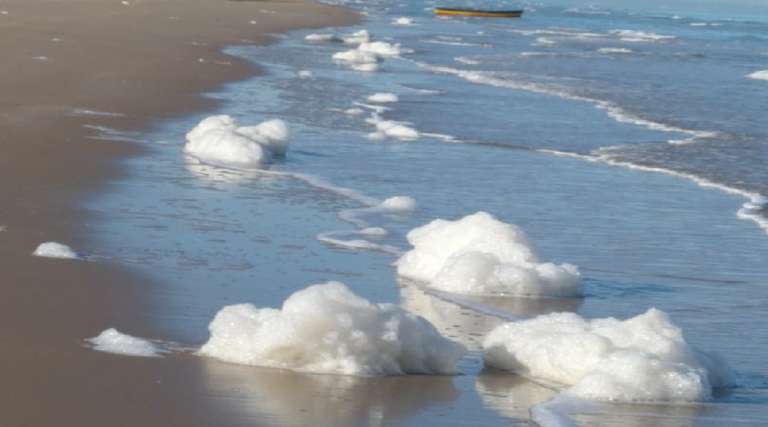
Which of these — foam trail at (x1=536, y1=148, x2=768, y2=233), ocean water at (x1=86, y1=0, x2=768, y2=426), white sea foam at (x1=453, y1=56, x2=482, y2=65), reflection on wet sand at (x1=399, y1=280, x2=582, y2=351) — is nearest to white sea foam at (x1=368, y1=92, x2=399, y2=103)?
ocean water at (x1=86, y1=0, x2=768, y2=426)

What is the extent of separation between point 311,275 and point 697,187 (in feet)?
20.9

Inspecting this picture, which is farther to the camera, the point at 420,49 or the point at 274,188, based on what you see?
the point at 420,49

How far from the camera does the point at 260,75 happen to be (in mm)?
24844

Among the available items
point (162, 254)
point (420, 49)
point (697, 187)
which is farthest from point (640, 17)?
point (162, 254)

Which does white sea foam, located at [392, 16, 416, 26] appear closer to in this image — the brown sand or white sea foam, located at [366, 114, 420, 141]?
the brown sand

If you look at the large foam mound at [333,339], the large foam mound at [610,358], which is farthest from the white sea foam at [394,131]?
the large foam mound at [333,339]

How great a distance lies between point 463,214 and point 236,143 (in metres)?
2.86

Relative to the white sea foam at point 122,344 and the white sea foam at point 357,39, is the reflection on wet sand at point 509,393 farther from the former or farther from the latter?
the white sea foam at point 357,39

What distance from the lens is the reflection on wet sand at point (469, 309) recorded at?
25.0ft

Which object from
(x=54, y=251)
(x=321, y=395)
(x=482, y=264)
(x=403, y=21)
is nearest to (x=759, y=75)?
(x=403, y=21)

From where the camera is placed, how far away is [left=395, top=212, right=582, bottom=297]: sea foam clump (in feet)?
27.8

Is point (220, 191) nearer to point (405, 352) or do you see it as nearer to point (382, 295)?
point (382, 295)

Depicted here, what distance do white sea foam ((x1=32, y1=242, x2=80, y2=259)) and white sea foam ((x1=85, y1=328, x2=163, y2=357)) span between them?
1.84 metres

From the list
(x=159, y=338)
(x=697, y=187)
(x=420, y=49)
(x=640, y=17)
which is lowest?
(x=640, y=17)
